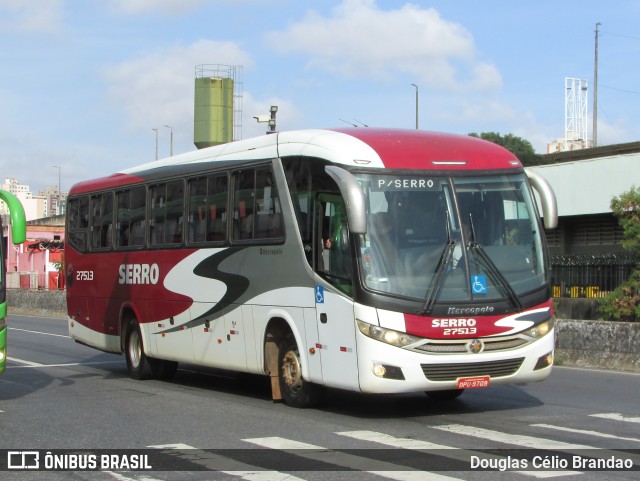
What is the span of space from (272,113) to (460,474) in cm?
1417

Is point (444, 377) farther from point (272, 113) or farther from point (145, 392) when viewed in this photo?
point (272, 113)

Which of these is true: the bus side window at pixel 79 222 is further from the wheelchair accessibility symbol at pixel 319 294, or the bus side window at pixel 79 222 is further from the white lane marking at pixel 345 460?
the white lane marking at pixel 345 460

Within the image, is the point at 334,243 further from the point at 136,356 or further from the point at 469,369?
the point at 136,356

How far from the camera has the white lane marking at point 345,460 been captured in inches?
308

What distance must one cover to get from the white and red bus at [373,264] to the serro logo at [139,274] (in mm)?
1624

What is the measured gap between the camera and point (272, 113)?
21141 millimetres

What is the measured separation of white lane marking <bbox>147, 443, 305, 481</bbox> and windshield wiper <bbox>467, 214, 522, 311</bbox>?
12.5 feet

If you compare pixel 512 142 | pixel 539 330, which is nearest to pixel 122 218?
pixel 539 330

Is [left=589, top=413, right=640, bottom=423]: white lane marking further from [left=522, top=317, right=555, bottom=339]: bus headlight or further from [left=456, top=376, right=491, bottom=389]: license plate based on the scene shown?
[left=456, top=376, right=491, bottom=389]: license plate

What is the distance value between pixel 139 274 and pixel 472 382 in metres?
7.47

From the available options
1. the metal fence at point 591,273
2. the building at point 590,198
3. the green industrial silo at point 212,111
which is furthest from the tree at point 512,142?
the metal fence at point 591,273

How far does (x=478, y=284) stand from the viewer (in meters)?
10.9

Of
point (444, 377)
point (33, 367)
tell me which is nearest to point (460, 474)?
point (444, 377)

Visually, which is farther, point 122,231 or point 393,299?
point 122,231
